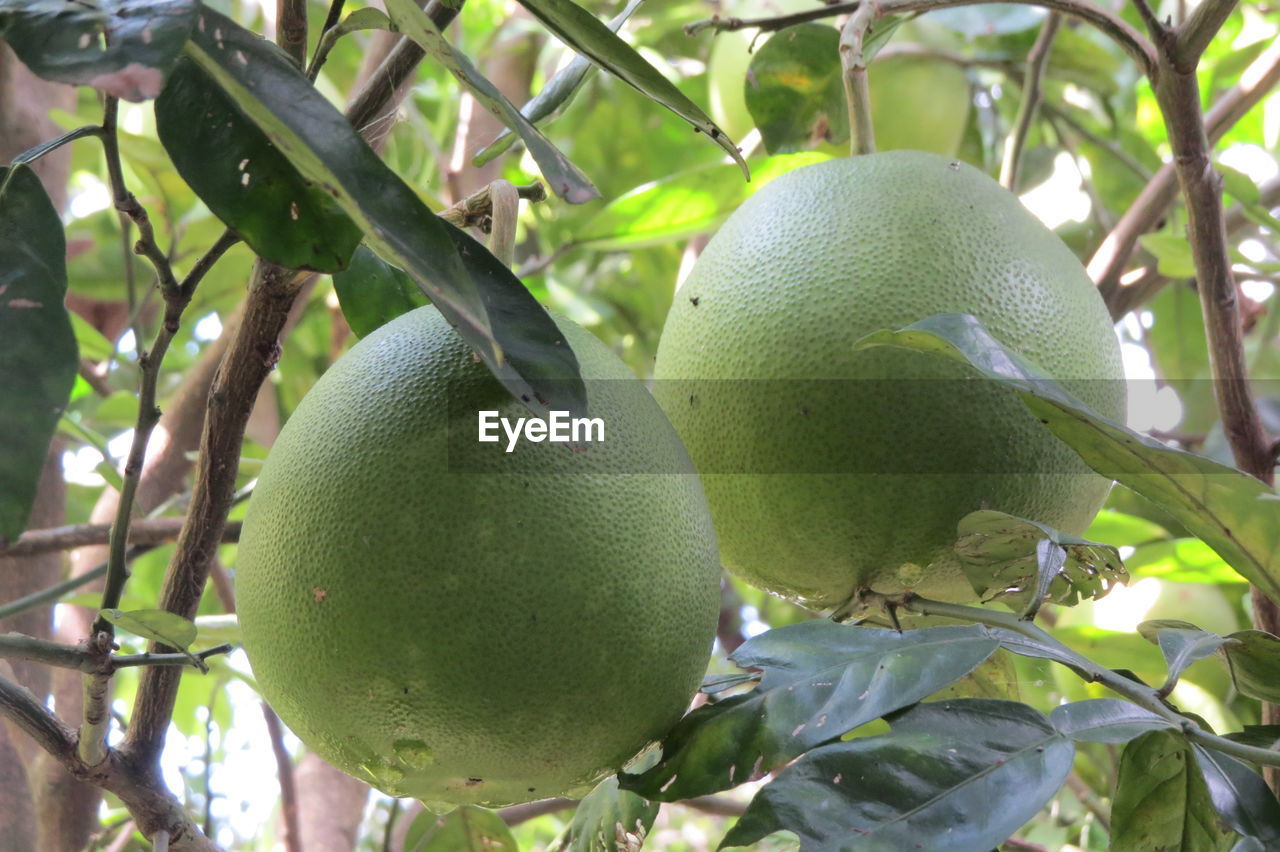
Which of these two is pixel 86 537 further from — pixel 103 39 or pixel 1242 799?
pixel 1242 799

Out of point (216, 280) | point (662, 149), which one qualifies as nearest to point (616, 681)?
point (216, 280)

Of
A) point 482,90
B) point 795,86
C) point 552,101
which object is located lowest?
point 482,90

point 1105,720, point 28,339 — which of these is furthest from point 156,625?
point 1105,720

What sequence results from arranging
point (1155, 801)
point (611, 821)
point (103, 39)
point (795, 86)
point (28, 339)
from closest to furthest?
1. point (103, 39)
2. point (28, 339)
3. point (1155, 801)
4. point (611, 821)
5. point (795, 86)

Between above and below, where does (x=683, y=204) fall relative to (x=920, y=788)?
above

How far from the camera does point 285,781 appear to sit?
1.25 metres

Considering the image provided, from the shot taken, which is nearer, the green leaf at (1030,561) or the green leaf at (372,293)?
the green leaf at (1030,561)

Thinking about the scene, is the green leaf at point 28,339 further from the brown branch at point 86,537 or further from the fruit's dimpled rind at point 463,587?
the brown branch at point 86,537

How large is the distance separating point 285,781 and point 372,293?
0.66 meters

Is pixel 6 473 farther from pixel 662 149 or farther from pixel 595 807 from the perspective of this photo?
pixel 662 149

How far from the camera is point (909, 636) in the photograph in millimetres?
641

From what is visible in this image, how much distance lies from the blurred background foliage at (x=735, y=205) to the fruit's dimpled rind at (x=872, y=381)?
22 centimetres

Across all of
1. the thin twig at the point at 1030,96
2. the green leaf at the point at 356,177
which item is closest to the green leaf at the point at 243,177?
the green leaf at the point at 356,177

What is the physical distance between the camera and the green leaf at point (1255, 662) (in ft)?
2.31
